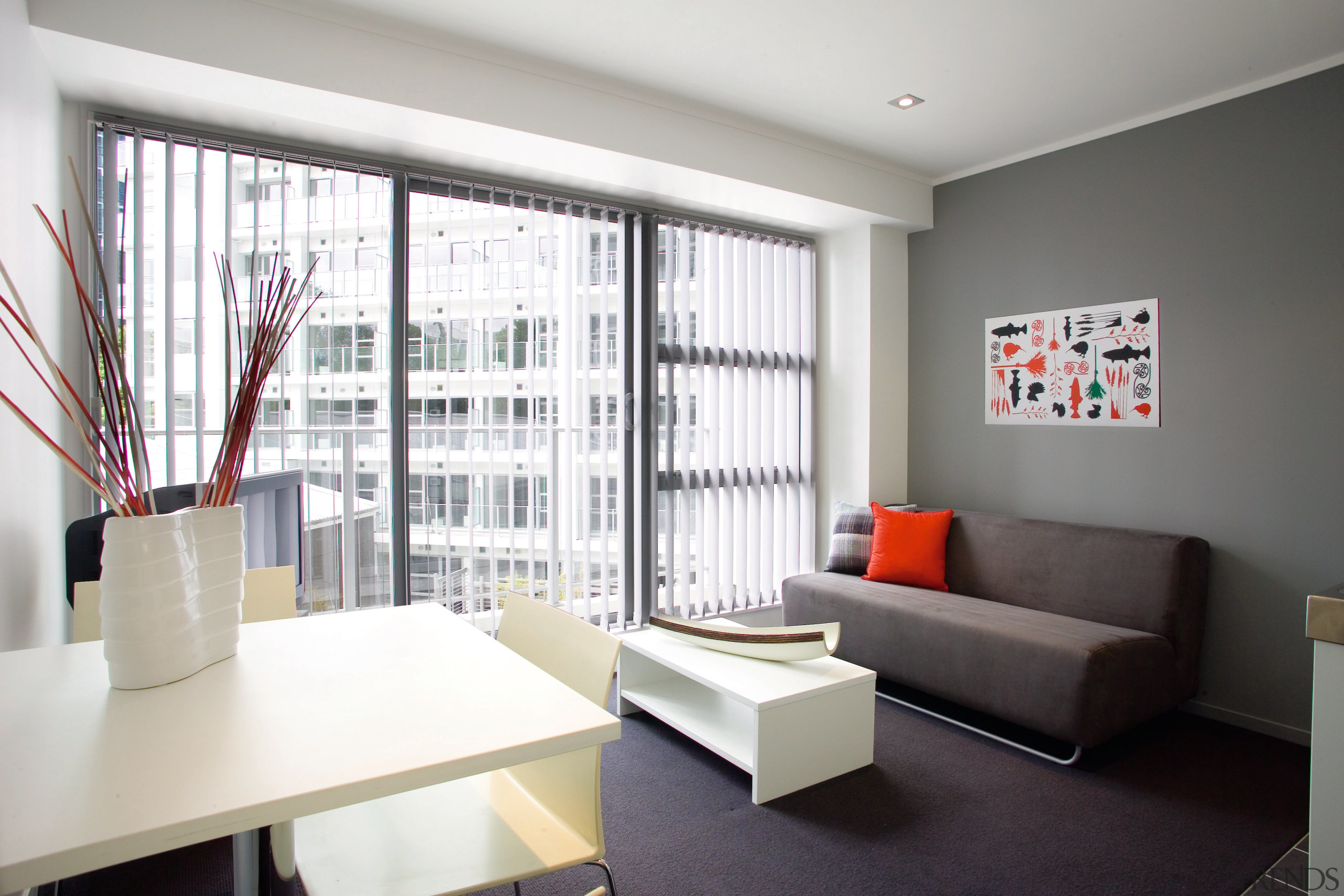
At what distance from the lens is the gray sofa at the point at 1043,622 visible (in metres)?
2.64

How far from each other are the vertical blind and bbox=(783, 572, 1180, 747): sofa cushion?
3.70 feet

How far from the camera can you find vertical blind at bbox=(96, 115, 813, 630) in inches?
111

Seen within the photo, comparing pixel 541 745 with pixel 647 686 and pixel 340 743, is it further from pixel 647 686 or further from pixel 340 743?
pixel 647 686

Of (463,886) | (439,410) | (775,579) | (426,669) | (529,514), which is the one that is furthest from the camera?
(775,579)

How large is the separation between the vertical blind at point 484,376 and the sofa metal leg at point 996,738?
1.26m

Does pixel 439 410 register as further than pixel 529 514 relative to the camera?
No

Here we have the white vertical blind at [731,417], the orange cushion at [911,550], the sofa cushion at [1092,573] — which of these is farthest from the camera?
the white vertical blind at [731,417]

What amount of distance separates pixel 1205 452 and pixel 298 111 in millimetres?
4033

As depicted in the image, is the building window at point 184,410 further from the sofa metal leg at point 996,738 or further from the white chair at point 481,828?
the sofa metal leg at point 996,738

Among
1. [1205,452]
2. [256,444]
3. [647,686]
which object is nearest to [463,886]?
[647,686]

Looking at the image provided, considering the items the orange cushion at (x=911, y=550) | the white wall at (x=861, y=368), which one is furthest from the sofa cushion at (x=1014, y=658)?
the white wall at (x=861, y=368)

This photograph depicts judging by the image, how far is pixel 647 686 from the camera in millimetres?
3045

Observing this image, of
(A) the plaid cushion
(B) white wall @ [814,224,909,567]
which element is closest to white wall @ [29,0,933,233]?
(B) white wall @ [814,224,909,567]

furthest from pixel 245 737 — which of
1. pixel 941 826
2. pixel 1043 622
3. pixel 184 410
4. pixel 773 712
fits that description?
pixel 1043 622
